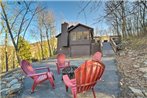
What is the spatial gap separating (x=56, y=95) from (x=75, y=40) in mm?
20344

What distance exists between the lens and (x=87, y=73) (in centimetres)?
406

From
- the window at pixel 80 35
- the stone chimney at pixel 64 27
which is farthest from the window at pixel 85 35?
the stone chimney at pixel 64 27

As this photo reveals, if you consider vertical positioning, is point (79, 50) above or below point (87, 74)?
above

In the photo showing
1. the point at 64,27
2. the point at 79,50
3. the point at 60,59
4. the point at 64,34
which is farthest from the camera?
the point at 64,27

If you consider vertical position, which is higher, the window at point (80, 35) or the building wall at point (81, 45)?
the window at point (80, 35)

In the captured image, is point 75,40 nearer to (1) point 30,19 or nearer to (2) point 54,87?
(1) point 30,19

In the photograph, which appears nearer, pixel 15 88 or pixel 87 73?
pixel 87 73

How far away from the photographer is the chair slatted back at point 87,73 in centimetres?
396

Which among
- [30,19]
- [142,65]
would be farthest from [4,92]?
[30,19]

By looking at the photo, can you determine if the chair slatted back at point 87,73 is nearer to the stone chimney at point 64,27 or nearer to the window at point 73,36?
the window at point 73,36

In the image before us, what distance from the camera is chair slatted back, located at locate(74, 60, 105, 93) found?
156 inches

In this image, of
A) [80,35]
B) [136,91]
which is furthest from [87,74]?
[80,35]

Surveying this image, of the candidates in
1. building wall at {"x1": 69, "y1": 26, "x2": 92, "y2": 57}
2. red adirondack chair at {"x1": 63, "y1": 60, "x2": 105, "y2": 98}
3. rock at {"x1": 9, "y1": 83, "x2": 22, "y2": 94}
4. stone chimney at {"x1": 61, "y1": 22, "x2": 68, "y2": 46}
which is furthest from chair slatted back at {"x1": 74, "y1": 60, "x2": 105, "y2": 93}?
stone chimney at {"x1": 61, "y1": 22, "x2": 68, "y2": 46}

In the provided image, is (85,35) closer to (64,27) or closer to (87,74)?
(64,27)
